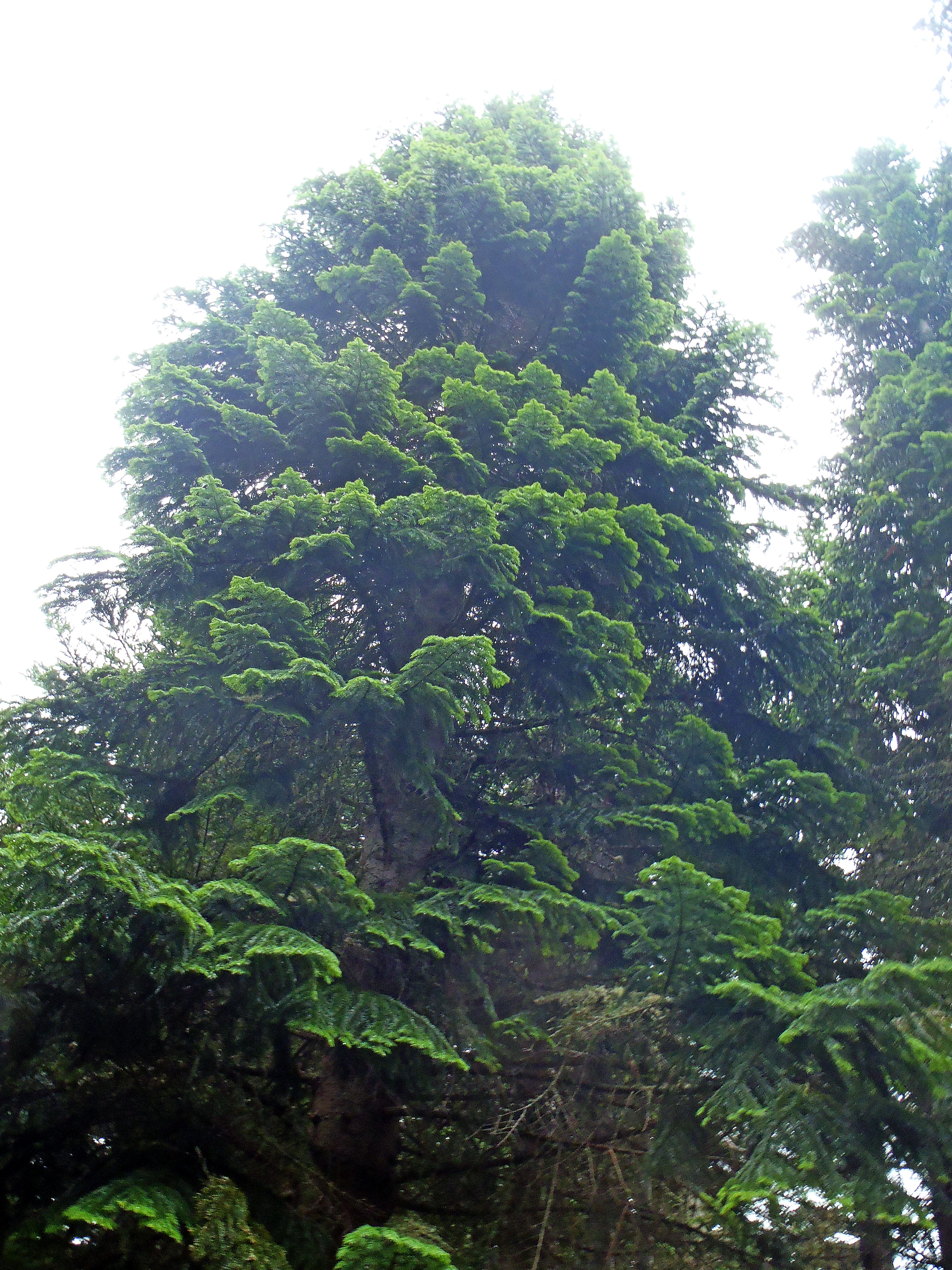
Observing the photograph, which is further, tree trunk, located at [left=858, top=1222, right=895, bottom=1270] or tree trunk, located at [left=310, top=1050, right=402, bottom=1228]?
tree trunk, located at [left=858, top=1222, right=895, bottom=1270]

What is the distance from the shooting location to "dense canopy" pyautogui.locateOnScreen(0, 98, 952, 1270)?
12.2 feet

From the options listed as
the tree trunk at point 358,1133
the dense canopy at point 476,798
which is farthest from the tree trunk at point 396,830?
the tree trunk at point 358,1133

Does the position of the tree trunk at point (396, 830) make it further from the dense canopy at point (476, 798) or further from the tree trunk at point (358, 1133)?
the tree trunk at point (358, 1133)

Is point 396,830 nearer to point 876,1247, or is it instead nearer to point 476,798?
point 476,798

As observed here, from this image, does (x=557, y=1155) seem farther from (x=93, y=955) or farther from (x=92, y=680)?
(x=92, y=680)

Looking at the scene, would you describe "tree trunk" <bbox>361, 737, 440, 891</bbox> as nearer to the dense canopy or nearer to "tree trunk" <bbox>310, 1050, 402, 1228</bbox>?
the dense canopy

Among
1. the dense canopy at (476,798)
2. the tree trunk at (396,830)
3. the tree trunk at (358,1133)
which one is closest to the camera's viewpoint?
the dense canopy at (476,798)

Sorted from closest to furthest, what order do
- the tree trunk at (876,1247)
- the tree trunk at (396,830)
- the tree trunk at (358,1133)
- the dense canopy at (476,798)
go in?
the dense canopy at (476,798)
the tree trunk at (358,1133)
the tree trunk at (876,1247)
the tree trunk at (396,830)

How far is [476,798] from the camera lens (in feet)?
19.5

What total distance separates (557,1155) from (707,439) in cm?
611

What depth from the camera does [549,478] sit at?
604 cm

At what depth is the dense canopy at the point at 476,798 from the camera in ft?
12.2

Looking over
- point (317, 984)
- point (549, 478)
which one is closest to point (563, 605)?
point (549, 478)

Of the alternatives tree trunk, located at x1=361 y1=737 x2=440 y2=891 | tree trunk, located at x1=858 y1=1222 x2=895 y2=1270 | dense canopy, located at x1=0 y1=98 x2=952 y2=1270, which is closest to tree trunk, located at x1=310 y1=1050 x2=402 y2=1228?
dense canopy, located at x1=0 y1=98 x2=952 y2=1270
